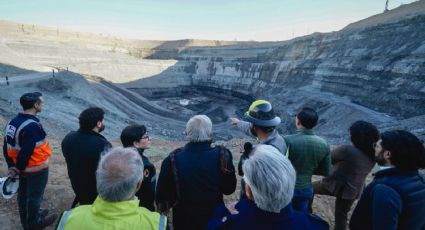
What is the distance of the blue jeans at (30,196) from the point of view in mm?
4020

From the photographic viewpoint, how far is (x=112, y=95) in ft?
100

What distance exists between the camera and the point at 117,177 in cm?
191

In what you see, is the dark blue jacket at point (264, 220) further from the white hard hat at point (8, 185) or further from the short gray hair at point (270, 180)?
the white hard hat at point (8, 185)

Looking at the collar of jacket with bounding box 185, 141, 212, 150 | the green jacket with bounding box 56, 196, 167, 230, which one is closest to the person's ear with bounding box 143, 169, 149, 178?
the collar of jacket with bounding box 185, 141, 212, 150

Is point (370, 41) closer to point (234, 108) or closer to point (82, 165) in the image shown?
point (234, 108)

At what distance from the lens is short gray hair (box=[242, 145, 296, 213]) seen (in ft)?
5.51

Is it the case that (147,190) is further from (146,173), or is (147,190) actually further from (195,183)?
(195,183)

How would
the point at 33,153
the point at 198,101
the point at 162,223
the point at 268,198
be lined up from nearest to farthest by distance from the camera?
the point at 268,198
the point at 162,223
the point at 33,153
the point at 198,101

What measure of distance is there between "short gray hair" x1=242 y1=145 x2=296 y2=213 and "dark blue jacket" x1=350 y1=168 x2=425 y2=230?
115 centimetres

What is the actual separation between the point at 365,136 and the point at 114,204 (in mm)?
3246

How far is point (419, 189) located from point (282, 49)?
38579mm

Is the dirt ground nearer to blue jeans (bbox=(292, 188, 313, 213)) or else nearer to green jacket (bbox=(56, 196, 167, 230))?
blue jeans (bbox=(292, 188, 313, 213))

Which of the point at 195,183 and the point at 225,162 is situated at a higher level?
the point at 225,162

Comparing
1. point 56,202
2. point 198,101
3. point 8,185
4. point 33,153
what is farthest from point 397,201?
point 198,101
